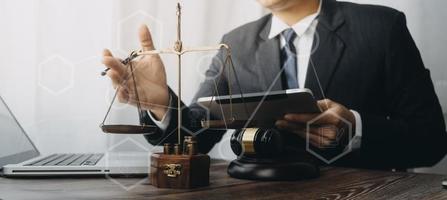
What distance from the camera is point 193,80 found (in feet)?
5.06

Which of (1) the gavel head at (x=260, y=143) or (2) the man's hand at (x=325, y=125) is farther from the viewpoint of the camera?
(2) the man's hand at (x=325, y=125)

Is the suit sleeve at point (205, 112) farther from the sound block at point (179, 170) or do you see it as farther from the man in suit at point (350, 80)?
the sound block at point (179, 170)

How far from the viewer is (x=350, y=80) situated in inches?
53.1

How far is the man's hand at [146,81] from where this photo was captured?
40.4 inches

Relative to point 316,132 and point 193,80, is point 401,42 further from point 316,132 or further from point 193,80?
point 193,80

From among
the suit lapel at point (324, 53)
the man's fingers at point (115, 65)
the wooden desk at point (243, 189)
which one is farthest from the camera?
the suit lapel at point (324, 53)

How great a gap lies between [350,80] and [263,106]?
1.49 feet

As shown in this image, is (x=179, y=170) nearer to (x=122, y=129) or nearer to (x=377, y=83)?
(x=122, y=129)

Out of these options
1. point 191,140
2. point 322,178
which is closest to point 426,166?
point 322,178

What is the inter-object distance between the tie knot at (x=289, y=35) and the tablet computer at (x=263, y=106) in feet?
1.38

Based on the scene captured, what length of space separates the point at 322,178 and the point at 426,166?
56 cm

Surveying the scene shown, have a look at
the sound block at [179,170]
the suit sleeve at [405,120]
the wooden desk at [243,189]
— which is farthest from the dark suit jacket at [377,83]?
the sound block at [179,170]

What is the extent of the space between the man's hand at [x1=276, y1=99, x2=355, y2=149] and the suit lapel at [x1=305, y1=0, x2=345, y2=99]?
0.13 meters

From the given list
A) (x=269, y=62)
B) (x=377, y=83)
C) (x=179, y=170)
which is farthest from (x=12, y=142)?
(x=377, y=83)
